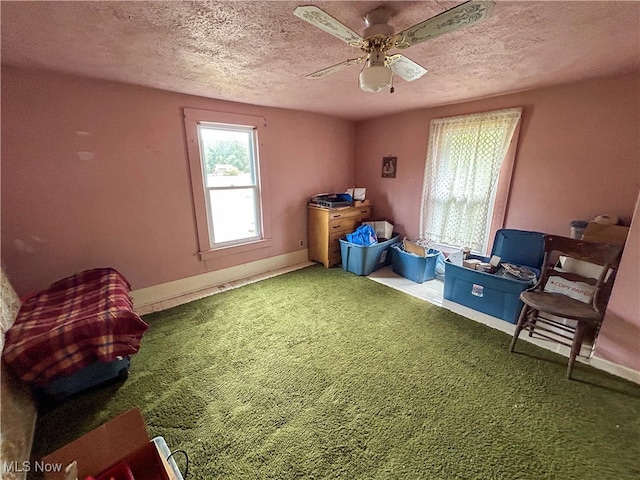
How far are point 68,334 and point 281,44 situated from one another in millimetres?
2048

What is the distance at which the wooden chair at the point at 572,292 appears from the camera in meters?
1.73

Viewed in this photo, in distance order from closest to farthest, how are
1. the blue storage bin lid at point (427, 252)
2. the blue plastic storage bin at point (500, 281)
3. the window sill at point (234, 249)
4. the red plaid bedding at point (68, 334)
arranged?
the red plaid bedding at point (68, 334) < the blue plastic storage bin at point (500, 281) < the window sill at point (234, 249) < the blue storage bin lid at point (427, 252)

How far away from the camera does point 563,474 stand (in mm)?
1240

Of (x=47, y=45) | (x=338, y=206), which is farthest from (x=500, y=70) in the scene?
(x=47, y=45)

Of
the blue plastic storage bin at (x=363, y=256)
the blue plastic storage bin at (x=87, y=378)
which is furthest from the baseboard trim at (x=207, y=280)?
the blue plastic storage bin at (x=87, y=378)

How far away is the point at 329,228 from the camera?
3645 mm

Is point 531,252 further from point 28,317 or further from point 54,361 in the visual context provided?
point 28,317

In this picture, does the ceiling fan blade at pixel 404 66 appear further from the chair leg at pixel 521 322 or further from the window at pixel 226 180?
the window at pixel 226 180

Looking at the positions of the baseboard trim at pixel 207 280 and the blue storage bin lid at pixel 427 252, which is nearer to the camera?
the baseboard trim at pixel 207 280

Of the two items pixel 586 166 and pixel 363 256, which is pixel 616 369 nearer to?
pixel 586 166

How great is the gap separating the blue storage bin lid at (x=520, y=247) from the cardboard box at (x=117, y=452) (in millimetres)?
3093

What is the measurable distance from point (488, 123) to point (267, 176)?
8.48 ft

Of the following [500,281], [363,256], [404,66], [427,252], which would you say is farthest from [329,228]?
[404,66]

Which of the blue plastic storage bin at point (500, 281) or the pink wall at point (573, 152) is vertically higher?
the pink wall at point (573, 152)
